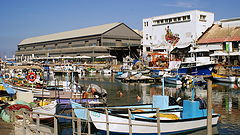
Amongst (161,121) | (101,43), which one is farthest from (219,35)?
(161,121)

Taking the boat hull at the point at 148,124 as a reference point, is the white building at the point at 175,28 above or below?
above

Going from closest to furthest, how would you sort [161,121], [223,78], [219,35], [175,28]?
[161,121]
[223,78]
[219,35]
[175,28]

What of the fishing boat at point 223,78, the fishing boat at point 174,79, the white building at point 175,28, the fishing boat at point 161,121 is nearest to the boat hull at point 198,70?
the fishing boat at point 223,78

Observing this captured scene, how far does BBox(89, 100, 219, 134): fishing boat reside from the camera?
605 inches

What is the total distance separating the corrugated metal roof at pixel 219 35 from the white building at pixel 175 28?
139cm

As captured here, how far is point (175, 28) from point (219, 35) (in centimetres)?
1074

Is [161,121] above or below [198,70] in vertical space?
below

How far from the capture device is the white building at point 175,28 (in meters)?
62.5

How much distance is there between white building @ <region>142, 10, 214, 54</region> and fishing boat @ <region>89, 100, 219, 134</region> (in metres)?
47.5

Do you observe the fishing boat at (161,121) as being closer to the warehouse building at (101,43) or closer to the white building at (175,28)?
the white building at (175,28)

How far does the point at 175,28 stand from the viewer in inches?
2596

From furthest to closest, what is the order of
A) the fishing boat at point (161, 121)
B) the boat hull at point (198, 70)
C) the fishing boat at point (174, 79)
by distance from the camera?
the boat hull at point (198, 70) → the fishing boat at point (174, 79) → the fishing boat at point (161, 121)

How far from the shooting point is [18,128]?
14133 mm

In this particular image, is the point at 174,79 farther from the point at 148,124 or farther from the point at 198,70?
the point at 148,124
